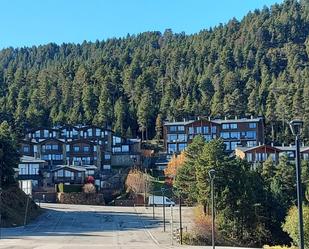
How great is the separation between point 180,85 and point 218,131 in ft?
97.4

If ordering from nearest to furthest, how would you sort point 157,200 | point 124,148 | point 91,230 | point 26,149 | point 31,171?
point 91,230
point 157,200
point 31,171
point 124,148
point 26,149

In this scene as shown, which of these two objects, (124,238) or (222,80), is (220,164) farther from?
(222,80)

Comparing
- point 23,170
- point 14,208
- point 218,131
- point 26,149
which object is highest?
point 218,131

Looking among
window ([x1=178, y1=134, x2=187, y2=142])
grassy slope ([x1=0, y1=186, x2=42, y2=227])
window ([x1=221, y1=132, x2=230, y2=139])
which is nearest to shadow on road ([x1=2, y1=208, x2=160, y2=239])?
grassy slope ([x1=0, y1=186, x2=42, y2=227])

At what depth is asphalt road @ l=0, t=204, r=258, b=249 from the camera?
38125 millimetres

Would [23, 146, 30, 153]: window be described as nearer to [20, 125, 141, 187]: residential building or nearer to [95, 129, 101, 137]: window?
[20, 125, 141, 187]: residential building

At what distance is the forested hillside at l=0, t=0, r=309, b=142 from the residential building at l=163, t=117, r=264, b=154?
6049mm

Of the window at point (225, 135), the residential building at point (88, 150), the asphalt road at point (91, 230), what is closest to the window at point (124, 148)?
the residential building at point (88, 150)

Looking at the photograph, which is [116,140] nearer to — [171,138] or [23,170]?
[171,138]

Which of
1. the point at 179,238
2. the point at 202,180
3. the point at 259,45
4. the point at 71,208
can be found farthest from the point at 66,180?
the point at 259,45

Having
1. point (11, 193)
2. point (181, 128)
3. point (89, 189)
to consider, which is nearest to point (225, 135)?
point (181, 128)

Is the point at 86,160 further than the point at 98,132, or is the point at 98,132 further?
the point at 98,132

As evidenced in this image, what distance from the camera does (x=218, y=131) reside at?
100562mm

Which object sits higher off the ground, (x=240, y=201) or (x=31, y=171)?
(x=31, y=171)
